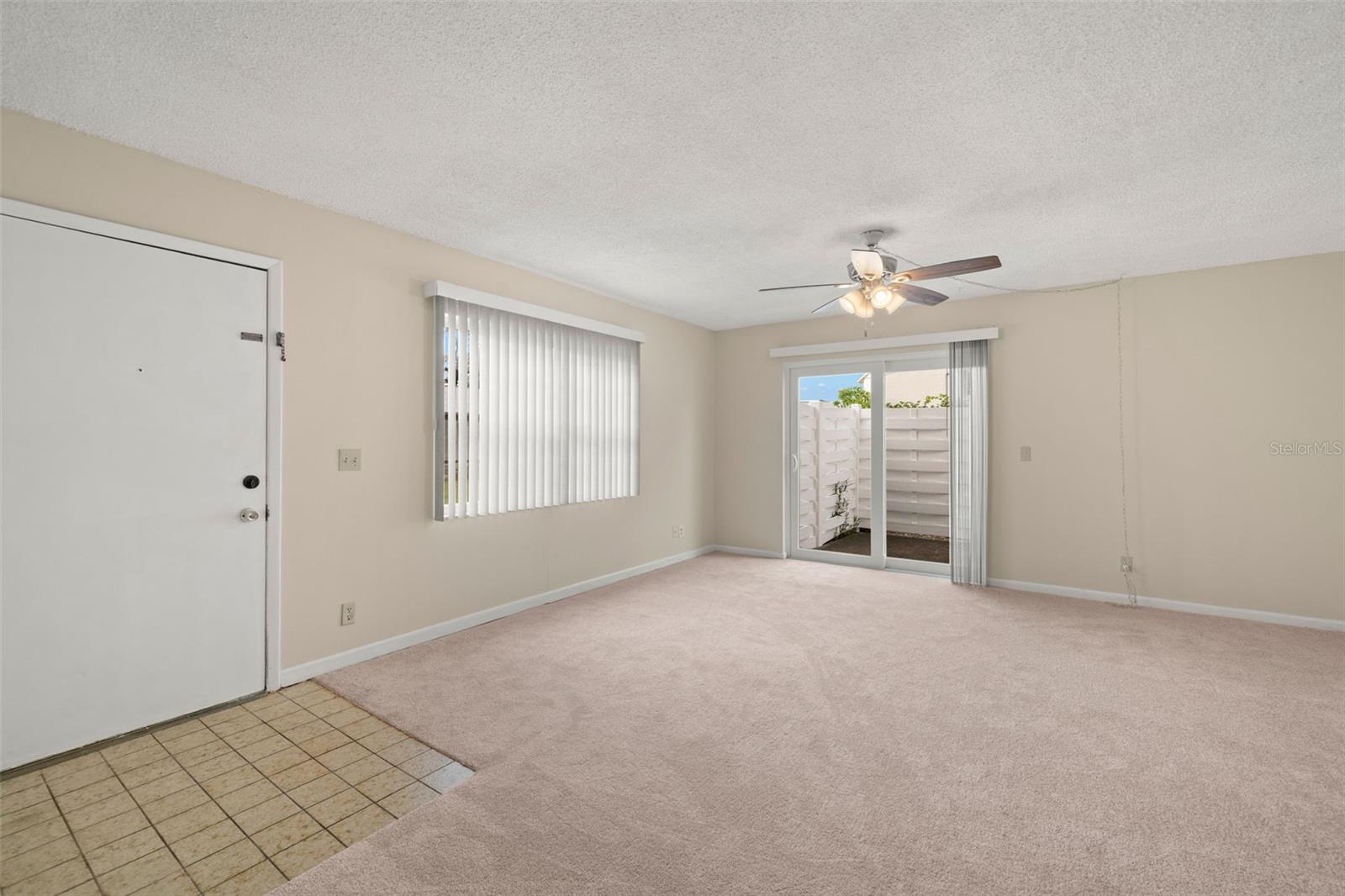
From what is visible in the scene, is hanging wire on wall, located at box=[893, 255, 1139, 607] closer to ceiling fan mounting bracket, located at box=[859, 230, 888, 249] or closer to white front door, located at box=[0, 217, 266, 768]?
ceiling fan mounting bracket, located at box=[859, 230, 888, 249]

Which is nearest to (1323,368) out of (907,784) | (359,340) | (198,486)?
(907,784)

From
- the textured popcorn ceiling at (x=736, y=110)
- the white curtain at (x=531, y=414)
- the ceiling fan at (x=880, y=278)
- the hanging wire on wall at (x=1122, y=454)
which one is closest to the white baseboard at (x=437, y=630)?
the white curtain at (x=531, y=414)

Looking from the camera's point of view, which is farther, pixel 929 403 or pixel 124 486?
pixel 929 403

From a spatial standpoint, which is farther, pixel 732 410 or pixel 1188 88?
pixel 732 410

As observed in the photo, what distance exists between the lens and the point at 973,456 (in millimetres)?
5164

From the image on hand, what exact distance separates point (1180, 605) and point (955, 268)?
335cm

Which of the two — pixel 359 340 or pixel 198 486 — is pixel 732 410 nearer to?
pixel 359 340

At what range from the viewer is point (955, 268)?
326 cm

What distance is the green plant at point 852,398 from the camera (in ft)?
19.4

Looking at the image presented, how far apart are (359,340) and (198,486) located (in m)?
1.11

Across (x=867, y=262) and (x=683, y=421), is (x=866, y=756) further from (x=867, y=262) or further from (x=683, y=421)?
(x=683, y=421)

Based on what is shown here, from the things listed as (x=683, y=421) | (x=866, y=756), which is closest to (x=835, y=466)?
(x=683, y=421)

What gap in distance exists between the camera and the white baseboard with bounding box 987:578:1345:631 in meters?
4.09

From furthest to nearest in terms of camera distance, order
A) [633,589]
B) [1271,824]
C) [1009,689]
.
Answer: [633,589] < [1009,689] < [1271,824]
